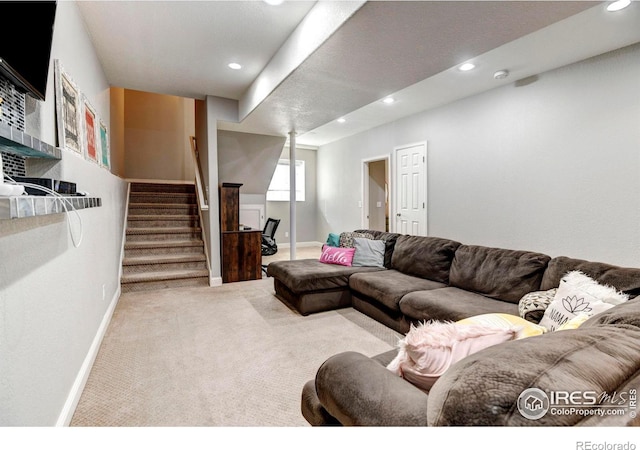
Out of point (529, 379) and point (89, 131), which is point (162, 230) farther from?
point (529, 379)

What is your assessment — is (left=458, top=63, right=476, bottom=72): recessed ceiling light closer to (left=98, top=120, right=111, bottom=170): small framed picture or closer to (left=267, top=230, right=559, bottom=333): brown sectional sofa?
(left=267, top=230, right=559, bottom=333): brown sectional sofa

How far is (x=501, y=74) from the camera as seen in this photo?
358cm

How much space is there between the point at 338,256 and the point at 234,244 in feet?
5.68

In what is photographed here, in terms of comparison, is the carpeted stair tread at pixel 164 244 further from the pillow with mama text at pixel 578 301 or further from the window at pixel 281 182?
the pillow with mama text at pixel 578 301

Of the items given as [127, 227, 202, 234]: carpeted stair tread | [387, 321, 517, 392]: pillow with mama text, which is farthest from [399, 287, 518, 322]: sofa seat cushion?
[127, 227, 202, 234]: carpeted stair tread

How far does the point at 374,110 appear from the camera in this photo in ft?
16.4

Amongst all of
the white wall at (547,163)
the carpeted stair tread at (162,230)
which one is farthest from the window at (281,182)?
the white wall at (547,163)

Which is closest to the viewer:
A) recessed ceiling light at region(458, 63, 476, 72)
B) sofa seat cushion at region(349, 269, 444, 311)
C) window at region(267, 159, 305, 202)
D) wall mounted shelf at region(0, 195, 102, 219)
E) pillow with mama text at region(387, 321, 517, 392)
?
wall mounted shelf at region(0, 195, 102, 219)

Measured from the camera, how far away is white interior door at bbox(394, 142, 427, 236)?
508 centimetres

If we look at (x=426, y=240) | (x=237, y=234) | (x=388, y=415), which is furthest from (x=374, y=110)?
(x=388, y=415)

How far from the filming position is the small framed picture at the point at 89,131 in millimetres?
2387

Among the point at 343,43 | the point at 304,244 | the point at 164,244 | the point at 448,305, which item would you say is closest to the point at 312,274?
the point at 448,305

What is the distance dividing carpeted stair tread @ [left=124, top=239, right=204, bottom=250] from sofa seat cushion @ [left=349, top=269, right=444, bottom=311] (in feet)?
9.35

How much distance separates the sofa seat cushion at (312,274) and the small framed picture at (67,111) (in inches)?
81.3
